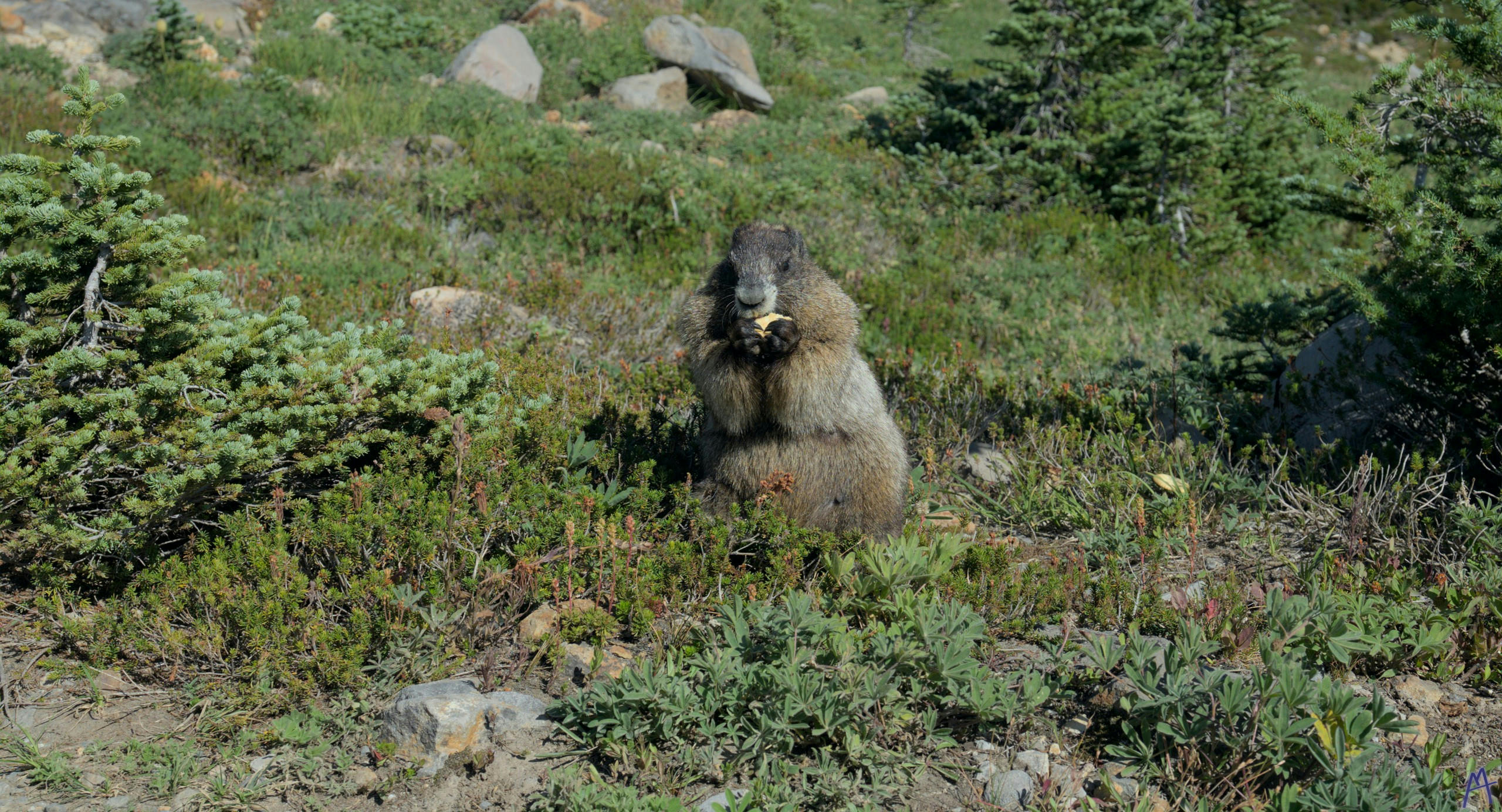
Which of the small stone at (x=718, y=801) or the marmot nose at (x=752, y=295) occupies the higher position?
the marmot nose at (x=752, y=295)

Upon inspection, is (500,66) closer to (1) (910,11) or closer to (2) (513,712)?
(2) (513,712)

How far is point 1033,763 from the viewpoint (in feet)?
12.0

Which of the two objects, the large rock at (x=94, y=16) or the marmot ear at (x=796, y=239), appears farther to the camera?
the large rock at (x=94, y=16)

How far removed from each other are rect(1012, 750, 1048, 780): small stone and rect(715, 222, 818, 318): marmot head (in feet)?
7.58

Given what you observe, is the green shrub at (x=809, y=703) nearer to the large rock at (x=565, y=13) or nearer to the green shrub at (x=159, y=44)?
the green shrub at (x=159, y=44)

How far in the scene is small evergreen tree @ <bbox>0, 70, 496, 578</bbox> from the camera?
4.13m

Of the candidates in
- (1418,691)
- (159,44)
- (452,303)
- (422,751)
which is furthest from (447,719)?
(159,44)

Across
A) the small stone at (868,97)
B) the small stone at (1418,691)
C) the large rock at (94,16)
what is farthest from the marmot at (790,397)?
the large rock at (94,16)

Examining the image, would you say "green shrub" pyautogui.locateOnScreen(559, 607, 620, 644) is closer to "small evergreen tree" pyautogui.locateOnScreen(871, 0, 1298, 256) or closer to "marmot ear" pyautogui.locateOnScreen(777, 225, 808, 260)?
"marmot ear" pyautogui.locateOnScreen(777, 225, 808, 260)

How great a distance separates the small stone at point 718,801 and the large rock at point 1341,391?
4121mm

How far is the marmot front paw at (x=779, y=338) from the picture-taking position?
4.80 m

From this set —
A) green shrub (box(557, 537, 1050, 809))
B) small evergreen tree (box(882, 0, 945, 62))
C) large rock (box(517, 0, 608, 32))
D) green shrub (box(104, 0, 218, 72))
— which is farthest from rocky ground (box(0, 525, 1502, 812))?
small evergreen tree (box(882, 0, 945, 62))

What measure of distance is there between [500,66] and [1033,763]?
15512 millimetres

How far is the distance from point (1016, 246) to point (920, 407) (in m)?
4.99
